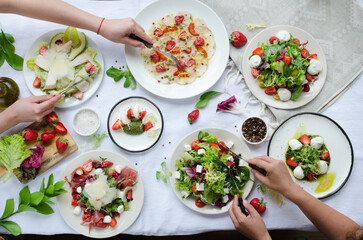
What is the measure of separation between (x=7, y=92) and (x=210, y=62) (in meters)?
1.42

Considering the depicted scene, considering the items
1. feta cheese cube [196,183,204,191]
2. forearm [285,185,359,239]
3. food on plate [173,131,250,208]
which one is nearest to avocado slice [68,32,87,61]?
food on plate [173,131,250,208]

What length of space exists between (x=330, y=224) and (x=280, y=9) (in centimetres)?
150

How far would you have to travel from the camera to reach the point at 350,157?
2.08 m

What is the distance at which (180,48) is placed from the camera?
7.25 ft

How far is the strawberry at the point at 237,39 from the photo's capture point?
2160 mm

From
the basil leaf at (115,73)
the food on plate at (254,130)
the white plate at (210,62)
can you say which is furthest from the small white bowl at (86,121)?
the food on plate at (254,130)

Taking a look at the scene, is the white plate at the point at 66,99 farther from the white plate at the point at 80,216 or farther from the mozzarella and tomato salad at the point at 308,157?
the mozzarella and tomato salad at the point at 308,157

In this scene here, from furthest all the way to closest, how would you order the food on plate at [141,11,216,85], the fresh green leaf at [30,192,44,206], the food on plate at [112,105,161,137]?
the food on plate at [141,11,216,85]
the food on plate at [112,105,161,137]
the fresh green leaf at [30,192,44,206]

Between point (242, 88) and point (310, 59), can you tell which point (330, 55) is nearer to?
point (310, 59)

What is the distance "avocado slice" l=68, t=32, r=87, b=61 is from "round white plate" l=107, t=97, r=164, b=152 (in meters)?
0.45

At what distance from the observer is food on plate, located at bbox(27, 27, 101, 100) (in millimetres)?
2117

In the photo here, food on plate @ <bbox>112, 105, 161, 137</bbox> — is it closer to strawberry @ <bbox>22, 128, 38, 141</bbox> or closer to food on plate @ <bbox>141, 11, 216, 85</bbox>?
food on plate @ <bbox>141, 11, 216, 85</bbox>

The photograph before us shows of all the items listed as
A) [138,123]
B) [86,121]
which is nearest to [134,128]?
[138,123]

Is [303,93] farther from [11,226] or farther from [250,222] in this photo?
[11,226]
